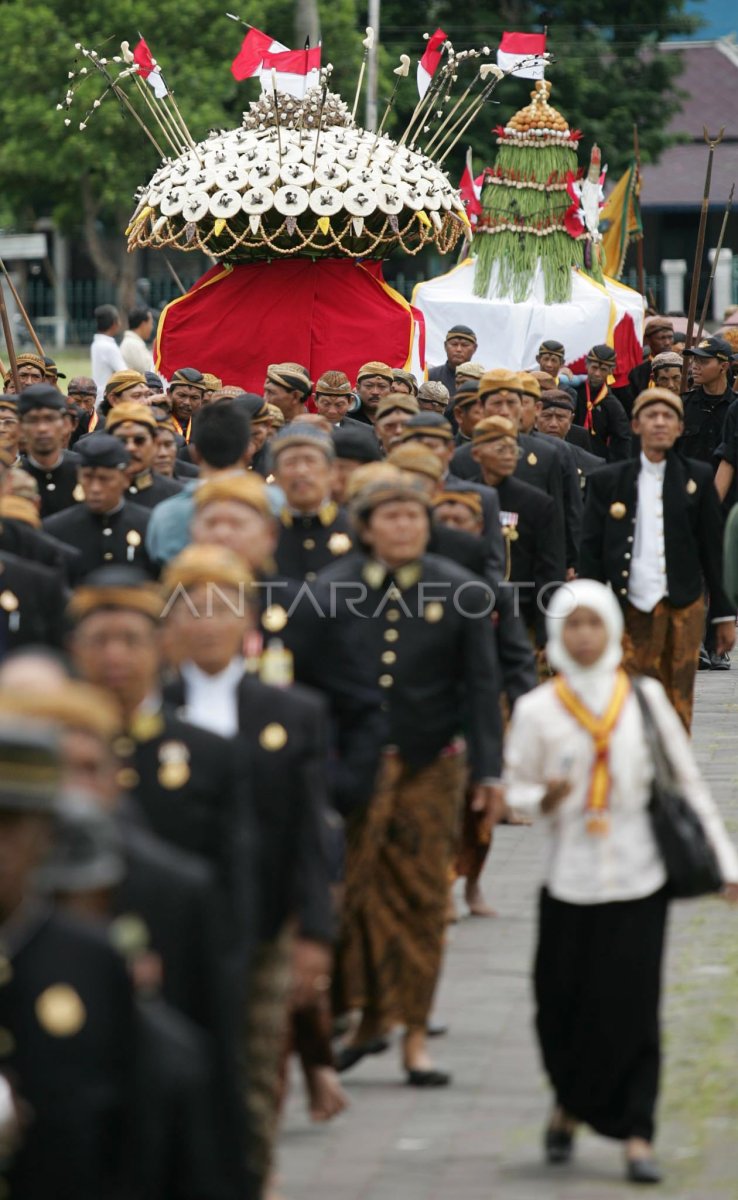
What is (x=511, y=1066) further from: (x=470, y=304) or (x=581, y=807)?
(x=470, y=304)

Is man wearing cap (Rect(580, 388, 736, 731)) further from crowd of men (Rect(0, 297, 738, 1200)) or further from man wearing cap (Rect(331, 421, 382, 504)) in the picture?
man wearing cap (Rect(331, 421, 382, 504))

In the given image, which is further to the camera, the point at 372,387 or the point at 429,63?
the point at 429,63

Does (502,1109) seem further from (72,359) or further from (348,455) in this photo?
(72,359)

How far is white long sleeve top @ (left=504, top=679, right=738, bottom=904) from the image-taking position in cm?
634

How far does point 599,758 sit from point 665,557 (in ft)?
15.7

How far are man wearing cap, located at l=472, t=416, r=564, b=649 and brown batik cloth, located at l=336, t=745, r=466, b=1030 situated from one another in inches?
139

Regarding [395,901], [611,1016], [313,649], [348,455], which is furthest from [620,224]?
[611,1016]

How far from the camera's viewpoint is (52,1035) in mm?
3506

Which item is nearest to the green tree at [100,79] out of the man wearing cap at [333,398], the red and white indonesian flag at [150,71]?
the red and white indonesian flag at [150,71]

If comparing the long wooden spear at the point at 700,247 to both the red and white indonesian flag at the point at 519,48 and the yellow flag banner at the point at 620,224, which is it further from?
the yellow flag banner at the point at 620,224

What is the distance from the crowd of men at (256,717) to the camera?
3.54 metres

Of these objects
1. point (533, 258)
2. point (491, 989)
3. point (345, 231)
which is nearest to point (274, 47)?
point (345, 231)

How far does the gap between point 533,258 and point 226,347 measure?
4434 millimetres

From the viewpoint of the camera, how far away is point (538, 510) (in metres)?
11.0
